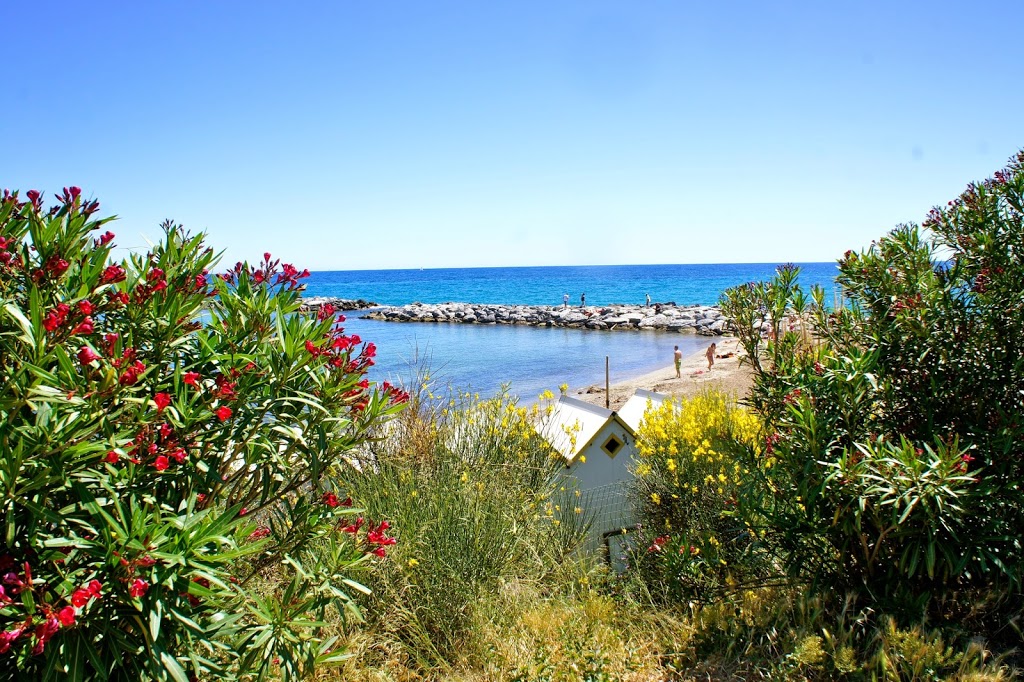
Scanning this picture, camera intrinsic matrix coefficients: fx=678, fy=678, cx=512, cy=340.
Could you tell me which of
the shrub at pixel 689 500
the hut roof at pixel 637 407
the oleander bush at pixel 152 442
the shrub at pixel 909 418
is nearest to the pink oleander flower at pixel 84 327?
the oleander bush at pixel 152 442

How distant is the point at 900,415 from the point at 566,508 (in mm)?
2858

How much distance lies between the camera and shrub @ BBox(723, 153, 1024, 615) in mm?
2838

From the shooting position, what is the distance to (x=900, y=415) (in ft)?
10.9

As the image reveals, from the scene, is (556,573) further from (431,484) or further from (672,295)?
(672,295)

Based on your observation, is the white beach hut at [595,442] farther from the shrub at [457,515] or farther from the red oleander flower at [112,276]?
the red oleander flower at [112,276]

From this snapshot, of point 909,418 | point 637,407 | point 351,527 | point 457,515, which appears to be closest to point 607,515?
point 637,407

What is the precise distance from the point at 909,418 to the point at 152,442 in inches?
129

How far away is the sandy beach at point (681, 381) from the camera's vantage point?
58.6ft

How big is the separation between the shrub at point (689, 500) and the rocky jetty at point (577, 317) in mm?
31195

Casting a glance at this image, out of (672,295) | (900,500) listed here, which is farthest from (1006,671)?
(672,295)

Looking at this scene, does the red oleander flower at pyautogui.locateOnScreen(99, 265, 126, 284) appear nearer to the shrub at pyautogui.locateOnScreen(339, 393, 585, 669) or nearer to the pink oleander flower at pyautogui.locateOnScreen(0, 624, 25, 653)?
the pink oleander flower at pyautogui.locateOnScreen(0, 624, 25, 653)

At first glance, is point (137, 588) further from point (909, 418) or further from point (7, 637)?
point (909, 418)

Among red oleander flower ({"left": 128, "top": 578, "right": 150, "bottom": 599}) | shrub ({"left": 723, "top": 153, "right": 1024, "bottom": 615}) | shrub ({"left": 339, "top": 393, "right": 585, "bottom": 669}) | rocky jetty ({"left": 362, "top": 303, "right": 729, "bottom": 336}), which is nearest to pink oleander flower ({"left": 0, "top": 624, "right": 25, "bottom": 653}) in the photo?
red oleander flower ({"left": 128, "top": 578, "right": 150, "bottom": 599})

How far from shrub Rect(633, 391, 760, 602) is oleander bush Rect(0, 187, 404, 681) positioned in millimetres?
2375
